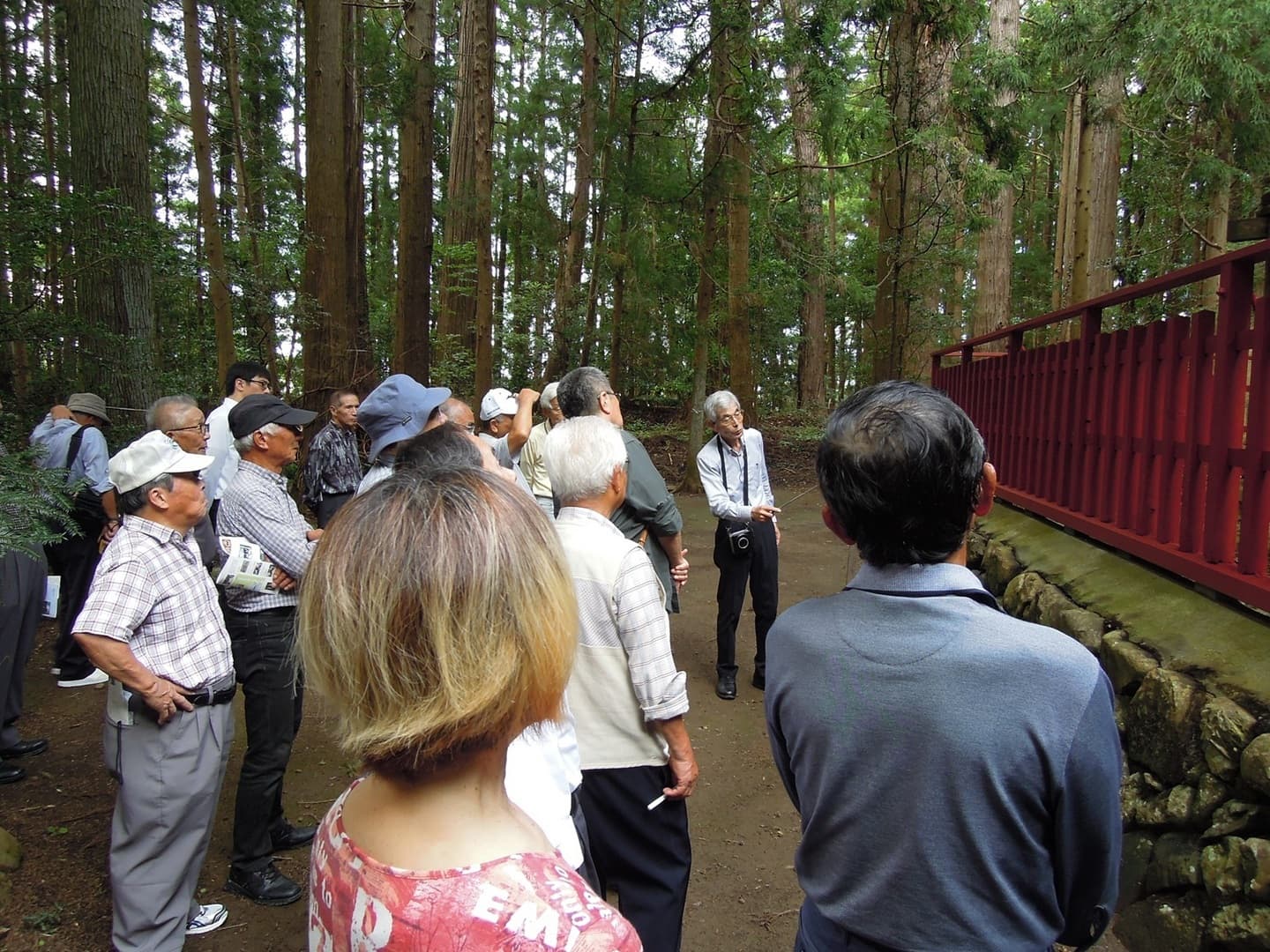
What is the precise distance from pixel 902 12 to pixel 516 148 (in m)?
10.7

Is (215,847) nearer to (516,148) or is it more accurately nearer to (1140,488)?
(1140,488)

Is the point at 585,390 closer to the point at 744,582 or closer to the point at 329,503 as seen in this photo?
the point at 329,503

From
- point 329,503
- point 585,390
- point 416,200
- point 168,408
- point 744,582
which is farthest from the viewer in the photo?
point 416,200

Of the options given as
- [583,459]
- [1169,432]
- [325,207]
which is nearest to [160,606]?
[583,459]

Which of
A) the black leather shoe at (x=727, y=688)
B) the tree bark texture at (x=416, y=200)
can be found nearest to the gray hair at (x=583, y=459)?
the black leather shoe at (x=727, y=688)

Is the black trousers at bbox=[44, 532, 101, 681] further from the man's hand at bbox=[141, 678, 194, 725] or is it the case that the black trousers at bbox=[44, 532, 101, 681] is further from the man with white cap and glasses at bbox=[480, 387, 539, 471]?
the man's hand at bbox=[141, 678, 194, 725]

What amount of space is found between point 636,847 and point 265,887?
5.38 ft

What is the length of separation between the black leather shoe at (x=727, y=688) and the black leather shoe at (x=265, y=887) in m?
2.60

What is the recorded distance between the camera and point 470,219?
39.0ft

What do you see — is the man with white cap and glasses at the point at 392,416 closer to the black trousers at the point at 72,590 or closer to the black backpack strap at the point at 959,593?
the black backpack strap at the point at 959,593

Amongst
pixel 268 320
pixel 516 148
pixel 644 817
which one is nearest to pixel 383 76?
pixel 268 320

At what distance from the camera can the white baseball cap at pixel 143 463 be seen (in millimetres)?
2469

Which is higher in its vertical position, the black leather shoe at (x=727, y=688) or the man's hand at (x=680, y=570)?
the man's hand at (x=680, y=570)

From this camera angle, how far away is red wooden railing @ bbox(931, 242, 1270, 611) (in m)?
2.69
